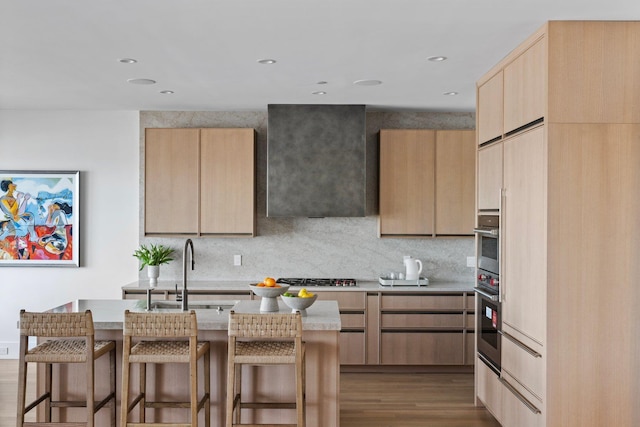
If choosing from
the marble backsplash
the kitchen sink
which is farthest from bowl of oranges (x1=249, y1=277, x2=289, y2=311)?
the marble backsplash

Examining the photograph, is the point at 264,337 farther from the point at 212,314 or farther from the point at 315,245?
the point at 315,245

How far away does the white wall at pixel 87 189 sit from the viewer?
6.04 m

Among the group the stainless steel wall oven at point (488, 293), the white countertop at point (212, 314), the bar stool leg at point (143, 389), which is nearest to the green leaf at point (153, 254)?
the white countertop at point (212, 314)

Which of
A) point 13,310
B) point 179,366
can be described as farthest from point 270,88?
point 13,310

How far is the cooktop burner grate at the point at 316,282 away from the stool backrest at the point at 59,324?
268 cm

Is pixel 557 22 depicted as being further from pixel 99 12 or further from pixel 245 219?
pixel 245 219

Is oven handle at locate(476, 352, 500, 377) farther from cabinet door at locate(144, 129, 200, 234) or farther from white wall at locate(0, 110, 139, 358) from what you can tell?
white wall at locate(0, 110, 139, 358)

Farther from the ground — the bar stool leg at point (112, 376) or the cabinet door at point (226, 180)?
the cabinet door at point (226, 180)

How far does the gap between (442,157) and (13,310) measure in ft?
15.8

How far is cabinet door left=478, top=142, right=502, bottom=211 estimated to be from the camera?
3.95m

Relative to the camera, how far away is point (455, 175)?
5785 millimetres

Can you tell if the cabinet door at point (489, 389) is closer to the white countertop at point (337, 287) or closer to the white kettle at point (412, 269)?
the white countertop at point (337, 287)

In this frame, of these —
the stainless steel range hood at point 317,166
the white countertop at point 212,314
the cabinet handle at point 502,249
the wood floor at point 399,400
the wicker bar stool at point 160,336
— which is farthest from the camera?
the stainless steel range hood at point 317,166

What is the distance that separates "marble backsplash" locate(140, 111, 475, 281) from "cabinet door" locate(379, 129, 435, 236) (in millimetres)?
299
